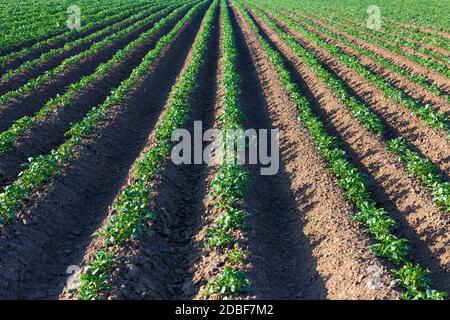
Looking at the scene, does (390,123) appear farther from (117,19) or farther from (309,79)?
(117,19)

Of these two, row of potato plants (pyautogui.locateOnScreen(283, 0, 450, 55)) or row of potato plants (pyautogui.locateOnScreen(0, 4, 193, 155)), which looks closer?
row of potato plants (pyautogui.locateOnScreen(0, 4, 193, 155))

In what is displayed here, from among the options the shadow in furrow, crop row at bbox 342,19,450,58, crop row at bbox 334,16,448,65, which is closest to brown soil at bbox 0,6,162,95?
the shadow in furrow

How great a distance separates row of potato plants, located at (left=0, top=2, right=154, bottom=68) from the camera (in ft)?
72.0

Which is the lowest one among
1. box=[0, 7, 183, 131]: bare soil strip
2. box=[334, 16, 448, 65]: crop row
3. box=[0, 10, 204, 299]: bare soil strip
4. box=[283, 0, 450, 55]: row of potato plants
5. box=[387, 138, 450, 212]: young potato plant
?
box=[0, 10, 204, 299]: bare soil strip

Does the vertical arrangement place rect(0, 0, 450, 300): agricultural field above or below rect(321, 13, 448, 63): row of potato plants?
below

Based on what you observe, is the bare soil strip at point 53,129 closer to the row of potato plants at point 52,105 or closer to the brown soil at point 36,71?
the row of potato plants at point 52,105

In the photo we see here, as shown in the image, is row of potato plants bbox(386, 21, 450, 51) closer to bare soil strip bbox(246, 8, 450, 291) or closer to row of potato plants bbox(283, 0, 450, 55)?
row of potato plants bbox(283, 0, 450, 55)

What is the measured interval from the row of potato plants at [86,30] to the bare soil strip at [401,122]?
15526 millimetres

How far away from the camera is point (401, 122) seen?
14328mm

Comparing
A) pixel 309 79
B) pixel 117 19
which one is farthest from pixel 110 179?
pixel 117 19

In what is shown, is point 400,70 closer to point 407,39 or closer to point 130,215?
point 407,39

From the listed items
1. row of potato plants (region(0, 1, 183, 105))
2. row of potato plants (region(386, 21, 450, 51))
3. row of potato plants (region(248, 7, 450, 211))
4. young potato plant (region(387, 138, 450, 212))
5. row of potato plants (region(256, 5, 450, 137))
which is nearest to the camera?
young potato plant (region(387, 138, 450, 212))

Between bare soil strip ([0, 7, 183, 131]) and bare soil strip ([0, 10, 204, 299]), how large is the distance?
3102 millimetres

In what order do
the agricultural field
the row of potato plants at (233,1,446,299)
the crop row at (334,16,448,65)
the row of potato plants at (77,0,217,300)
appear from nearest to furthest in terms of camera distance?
the row of potato plants at (77,0,217,300) → the row of potato plants at (233,1,446,299) → the agricultural field → the crop row at (334,16,448,65)
